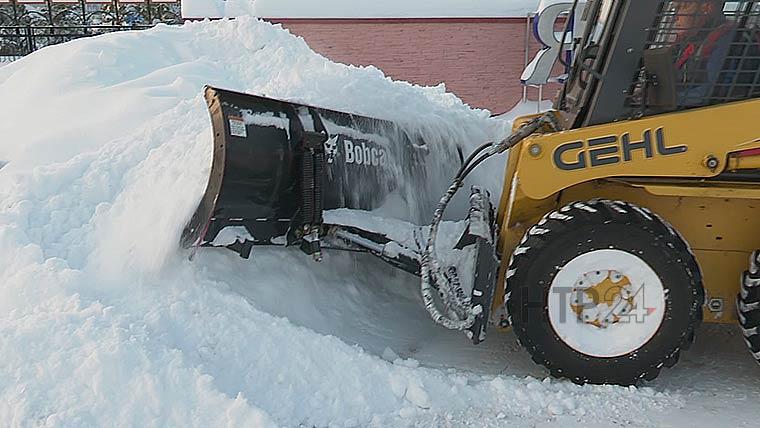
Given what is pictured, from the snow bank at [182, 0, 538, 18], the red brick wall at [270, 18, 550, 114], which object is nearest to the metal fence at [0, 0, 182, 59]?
the snow bank at [182, 0, 538, 18]

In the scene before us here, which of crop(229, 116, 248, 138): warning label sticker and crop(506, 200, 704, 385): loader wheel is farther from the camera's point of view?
crop(229, 116, 248, 138): warning label sticker

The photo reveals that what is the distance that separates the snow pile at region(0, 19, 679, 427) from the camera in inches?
118

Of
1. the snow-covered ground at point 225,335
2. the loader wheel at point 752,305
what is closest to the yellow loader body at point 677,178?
the loader wheel at point 752,305

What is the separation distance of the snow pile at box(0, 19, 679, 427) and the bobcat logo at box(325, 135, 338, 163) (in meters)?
0.54

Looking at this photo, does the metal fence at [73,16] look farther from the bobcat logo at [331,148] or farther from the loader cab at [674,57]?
the loader cab at [674,57]

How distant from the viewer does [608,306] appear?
11.1 ft

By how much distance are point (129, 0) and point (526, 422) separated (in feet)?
67.2

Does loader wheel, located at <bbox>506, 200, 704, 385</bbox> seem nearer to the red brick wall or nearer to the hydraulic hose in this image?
the hydraulic hose

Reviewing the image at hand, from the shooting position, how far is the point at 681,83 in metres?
3.27

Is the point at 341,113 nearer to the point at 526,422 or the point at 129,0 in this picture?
the point at 526,422

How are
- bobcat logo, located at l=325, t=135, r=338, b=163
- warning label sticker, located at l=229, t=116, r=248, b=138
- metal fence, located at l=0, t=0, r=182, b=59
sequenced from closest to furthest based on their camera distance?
warning label sticker, located at l=229, t=116, r=248, b=138
bobcat logo, located at l=325, t=135, r=338, b=163
metal fence, located at l=0, t=0, r=182, b=59

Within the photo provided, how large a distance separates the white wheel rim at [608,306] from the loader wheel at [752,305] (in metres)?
0.36

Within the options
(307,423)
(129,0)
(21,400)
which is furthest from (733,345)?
(129,0)

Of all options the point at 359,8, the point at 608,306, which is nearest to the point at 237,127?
the point at 608,306
